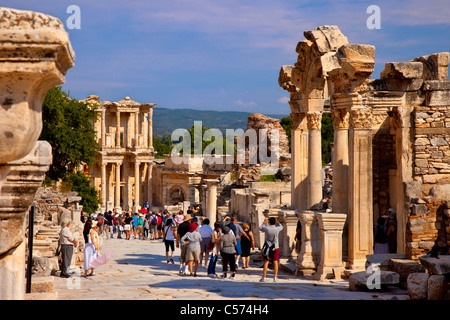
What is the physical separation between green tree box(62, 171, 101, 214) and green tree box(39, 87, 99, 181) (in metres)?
0.72

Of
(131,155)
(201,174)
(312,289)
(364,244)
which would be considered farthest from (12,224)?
(131,155)

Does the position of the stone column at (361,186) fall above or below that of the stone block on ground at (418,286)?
above

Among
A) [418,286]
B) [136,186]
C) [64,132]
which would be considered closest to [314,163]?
[418,286]

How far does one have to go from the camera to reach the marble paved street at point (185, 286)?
33.1 feet

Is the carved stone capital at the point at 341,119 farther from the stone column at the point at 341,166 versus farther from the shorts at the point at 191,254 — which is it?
the shorts at the point at 191,254

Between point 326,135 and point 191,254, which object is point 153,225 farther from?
point 326,135

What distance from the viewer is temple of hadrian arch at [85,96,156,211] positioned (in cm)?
6066

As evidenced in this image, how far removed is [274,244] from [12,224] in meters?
9.20

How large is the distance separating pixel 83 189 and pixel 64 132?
15.0 ft

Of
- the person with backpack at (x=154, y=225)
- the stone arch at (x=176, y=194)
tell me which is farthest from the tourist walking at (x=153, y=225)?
the stone arch at (x=176, y=194)

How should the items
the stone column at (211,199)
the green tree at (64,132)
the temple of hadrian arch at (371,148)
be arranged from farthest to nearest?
the green tree at (64,132) → the stone column at (211,199) → the temple of hadrian arch at (371,148)

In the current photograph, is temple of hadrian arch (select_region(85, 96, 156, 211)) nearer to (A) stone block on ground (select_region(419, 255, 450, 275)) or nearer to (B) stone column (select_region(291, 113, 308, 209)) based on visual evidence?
(B) stone column (select_region(291, 113, 308, 209))

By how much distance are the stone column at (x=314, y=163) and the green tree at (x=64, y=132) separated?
28.1 metres

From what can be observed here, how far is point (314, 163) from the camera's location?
51.6ft
